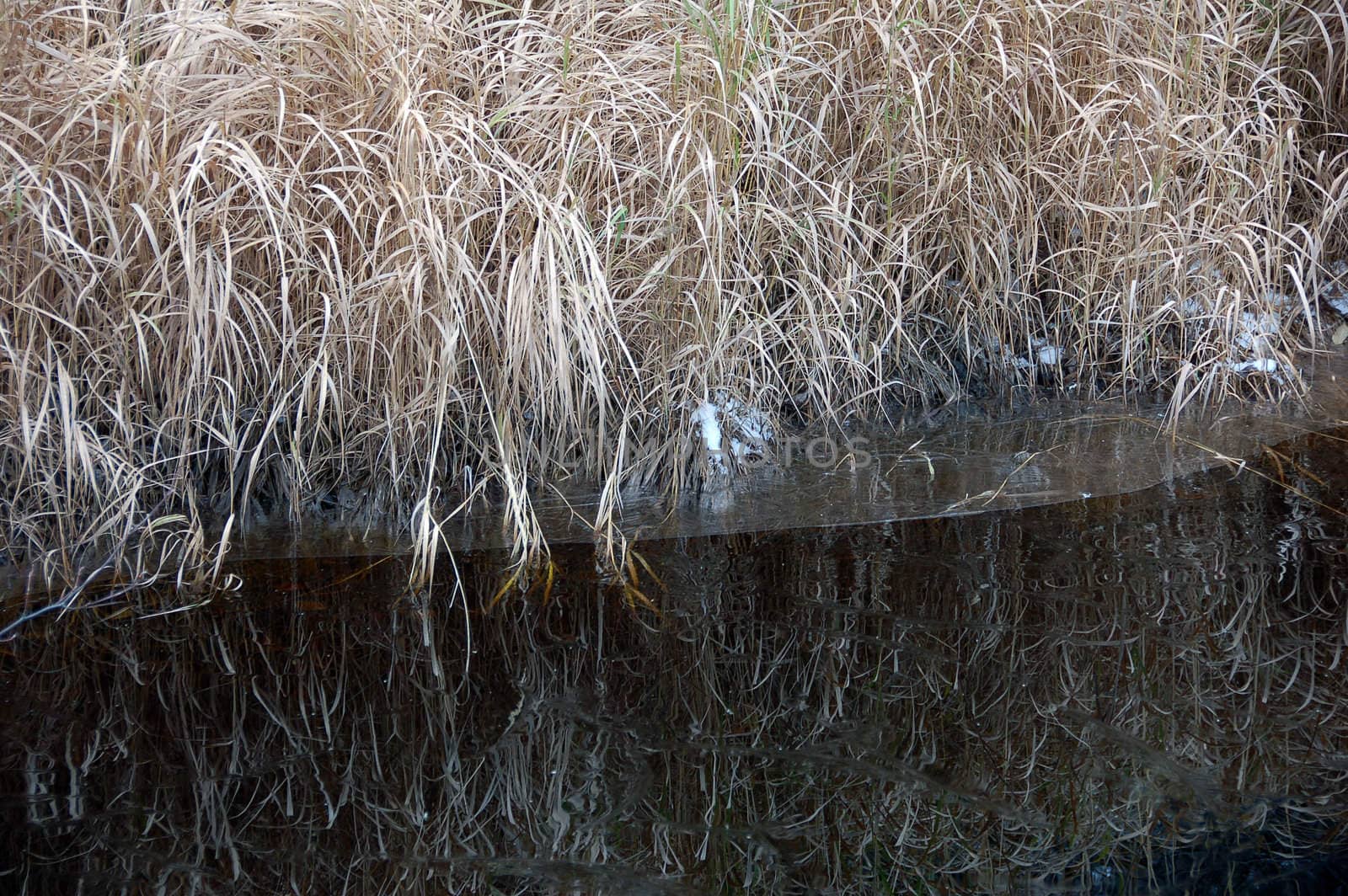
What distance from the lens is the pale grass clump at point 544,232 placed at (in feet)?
8.26

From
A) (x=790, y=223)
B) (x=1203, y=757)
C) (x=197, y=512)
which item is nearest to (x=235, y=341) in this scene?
(x=197, y=512)

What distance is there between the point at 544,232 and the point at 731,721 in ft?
3.91

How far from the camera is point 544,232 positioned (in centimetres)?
259

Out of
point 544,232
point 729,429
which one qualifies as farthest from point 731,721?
point 544,232

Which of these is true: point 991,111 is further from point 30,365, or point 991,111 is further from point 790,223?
point 30,365

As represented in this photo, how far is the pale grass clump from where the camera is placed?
2.52m

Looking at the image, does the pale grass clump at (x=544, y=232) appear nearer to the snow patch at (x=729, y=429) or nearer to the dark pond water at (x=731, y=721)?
the snow patch at (x=729, y=429)

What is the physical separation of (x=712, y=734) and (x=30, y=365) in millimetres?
1738

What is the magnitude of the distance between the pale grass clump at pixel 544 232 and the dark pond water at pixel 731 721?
0.28 m

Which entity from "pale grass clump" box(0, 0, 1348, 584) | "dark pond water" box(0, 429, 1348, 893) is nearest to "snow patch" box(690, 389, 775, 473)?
"pale grass clump" box(0, 0, 1348, 584)

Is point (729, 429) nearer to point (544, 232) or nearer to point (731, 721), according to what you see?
point (544, 232)

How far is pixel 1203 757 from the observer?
6.29ft

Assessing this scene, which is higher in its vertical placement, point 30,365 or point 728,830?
point 30,365

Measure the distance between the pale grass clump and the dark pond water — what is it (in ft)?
0.93
